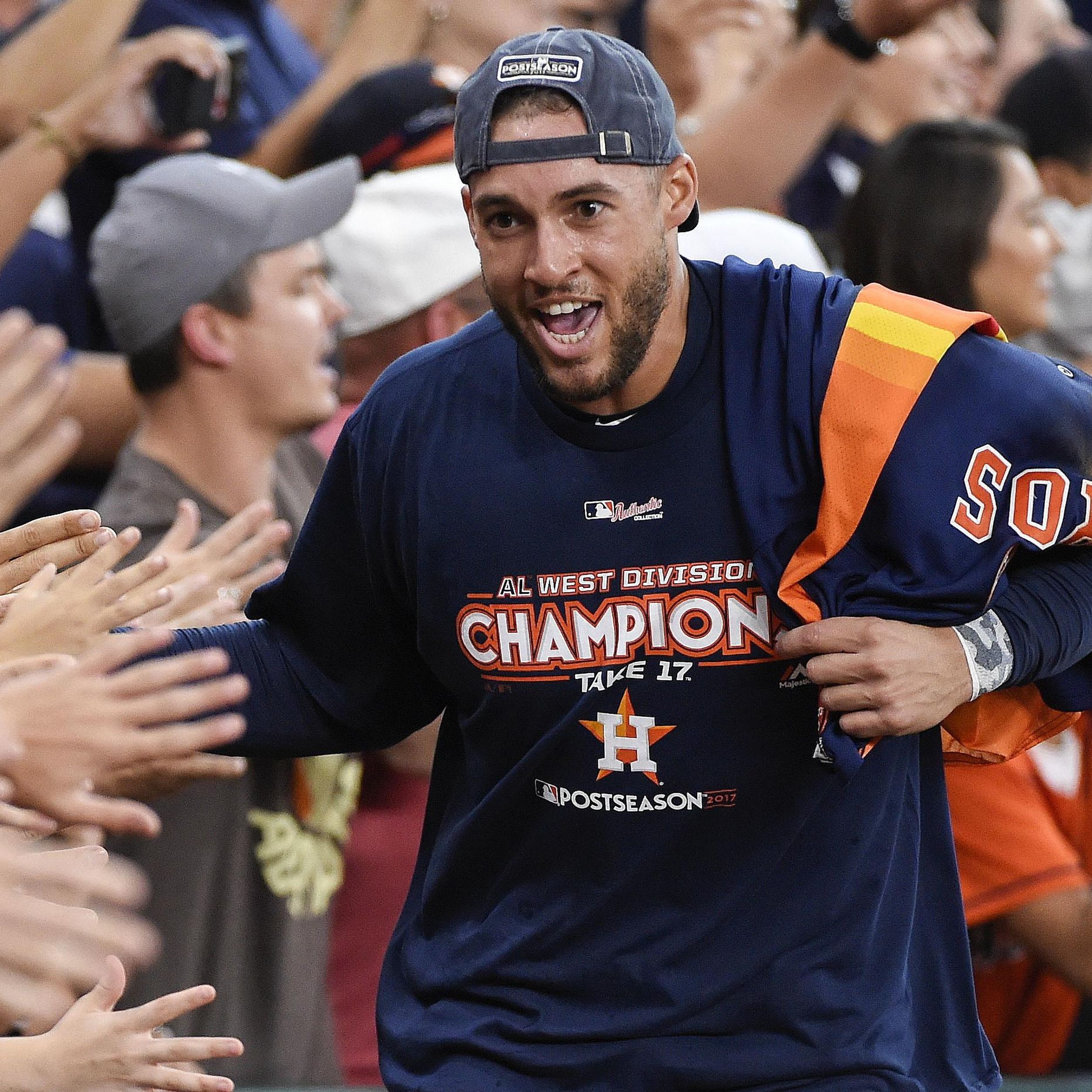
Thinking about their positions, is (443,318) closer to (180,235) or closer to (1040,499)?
(180,235)

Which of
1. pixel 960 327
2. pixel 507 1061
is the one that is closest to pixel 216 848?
pixel 507 1061

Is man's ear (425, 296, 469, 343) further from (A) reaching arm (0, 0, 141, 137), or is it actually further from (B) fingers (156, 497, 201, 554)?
(B) fingers (156, 497, 201, 554)

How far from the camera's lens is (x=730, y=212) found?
13.4 feet

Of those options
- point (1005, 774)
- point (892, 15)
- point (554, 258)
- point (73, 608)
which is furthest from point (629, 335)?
point (892, 15)

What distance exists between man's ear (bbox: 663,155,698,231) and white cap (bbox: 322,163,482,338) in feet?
5.53

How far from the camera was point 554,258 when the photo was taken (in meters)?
2.35

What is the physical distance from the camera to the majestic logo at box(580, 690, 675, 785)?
95.3 inches

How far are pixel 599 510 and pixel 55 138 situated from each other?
1883 mm

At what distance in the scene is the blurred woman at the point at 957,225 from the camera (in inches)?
170

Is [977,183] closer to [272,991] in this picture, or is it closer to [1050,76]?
[1050,76]

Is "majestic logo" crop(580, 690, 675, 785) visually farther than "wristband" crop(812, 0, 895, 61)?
No

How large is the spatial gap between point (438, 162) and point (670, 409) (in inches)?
88.3

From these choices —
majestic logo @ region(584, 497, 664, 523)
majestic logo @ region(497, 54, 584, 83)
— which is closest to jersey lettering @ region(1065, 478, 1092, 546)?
majestic logo @ region(584, 497, 664, 523)

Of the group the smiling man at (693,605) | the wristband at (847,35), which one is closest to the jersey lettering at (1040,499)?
the smiling man at (693,605)
